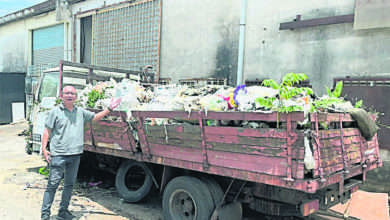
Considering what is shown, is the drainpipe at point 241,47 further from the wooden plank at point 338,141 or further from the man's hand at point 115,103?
the wooden plank at point 338,141

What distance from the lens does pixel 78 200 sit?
5297mm

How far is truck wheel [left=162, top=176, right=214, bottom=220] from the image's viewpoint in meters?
3.73

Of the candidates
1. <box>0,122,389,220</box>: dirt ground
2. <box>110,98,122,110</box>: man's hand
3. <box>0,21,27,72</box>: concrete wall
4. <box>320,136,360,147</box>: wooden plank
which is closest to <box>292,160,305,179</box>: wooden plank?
<box>320,136,360,147</box>: wooden plank

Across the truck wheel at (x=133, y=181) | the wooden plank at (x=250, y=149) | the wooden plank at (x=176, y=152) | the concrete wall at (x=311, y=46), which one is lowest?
the truck wheel at (x=133, y=181)

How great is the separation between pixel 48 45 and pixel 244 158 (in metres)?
13.8

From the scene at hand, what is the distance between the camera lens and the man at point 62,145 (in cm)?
405

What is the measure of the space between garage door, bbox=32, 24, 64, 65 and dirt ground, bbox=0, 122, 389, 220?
7716 mm

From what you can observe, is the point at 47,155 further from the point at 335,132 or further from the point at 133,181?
the point at 335,132

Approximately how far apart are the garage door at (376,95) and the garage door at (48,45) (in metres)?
11.7

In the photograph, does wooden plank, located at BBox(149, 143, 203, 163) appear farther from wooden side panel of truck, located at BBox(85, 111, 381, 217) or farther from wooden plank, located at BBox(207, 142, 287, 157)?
wooden plank, located at BBox(207, 142, 287, 157)

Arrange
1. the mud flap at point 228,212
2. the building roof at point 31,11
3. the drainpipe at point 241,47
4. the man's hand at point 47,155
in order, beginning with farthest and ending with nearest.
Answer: the building roof at point 31,11 < the drainpipe at point 241,47 < the man's hand at point 47,155 < the mud flap at point 228,212

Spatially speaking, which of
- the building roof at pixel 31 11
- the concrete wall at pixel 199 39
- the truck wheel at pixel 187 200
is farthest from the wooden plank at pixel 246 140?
the building roof at pixel 31 11

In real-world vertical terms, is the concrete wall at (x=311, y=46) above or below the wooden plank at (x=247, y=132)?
above

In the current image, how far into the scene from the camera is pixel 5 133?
13.2 meters
